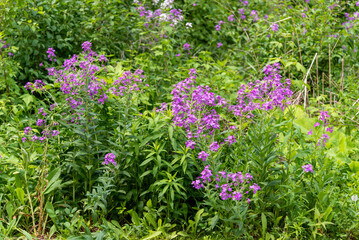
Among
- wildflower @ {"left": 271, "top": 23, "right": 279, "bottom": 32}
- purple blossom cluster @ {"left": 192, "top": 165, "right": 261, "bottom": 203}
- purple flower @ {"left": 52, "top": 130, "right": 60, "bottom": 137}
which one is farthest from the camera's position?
wildflower @ {"left": 271, "top": 23, "right": 279, "bottom": 32}

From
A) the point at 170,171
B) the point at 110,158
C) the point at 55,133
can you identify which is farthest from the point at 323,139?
the point at 55,133

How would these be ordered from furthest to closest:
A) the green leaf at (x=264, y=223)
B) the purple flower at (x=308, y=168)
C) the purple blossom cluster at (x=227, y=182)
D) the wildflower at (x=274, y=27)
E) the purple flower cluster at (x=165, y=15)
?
1. the wildflower at (x=274, y=27)
2. the purple flower cluster at (x=165, y=15)
3. the green leaf at (x=264, y=223)
4. the purple flower at (x=308, y=168)
5. the purple blossom cluster at (x=227, y=182)

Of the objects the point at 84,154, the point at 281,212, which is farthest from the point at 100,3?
the point at 281,212

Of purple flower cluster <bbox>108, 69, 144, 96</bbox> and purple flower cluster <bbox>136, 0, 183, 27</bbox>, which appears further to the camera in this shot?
purple flower cluster <bbox>136, 0, 183, 27</bbox>

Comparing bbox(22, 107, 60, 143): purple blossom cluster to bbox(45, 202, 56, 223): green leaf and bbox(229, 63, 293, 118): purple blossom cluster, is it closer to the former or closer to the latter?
bbox(45, 202, 56, 223): green leaf

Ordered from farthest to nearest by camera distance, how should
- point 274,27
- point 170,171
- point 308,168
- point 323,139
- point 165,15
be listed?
point 274,27 < point 165,15 < point 170,171 < point 323,139 < point 308,168

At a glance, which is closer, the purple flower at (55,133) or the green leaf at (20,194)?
the green leaf at (20,194)

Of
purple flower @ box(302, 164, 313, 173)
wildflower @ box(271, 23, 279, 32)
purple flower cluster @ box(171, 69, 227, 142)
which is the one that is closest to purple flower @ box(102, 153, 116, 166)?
purple flower cluster @ box(171, 69, 227, 142)

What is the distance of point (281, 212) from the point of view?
361 cm

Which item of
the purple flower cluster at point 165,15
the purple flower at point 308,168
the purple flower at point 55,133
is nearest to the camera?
the purple flower at point 308,168

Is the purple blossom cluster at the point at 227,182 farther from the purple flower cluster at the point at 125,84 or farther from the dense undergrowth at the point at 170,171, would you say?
the purple flower cluster at the point at 125,84

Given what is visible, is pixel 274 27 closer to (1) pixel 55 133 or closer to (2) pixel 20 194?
(1) pixel 55 133

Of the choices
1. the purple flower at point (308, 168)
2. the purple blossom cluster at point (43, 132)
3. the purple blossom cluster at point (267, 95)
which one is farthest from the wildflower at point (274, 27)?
the purple blossom cluster at point (43, 132)

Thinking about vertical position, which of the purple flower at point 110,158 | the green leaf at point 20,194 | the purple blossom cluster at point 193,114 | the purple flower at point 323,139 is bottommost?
the green leaf at point 20,194
